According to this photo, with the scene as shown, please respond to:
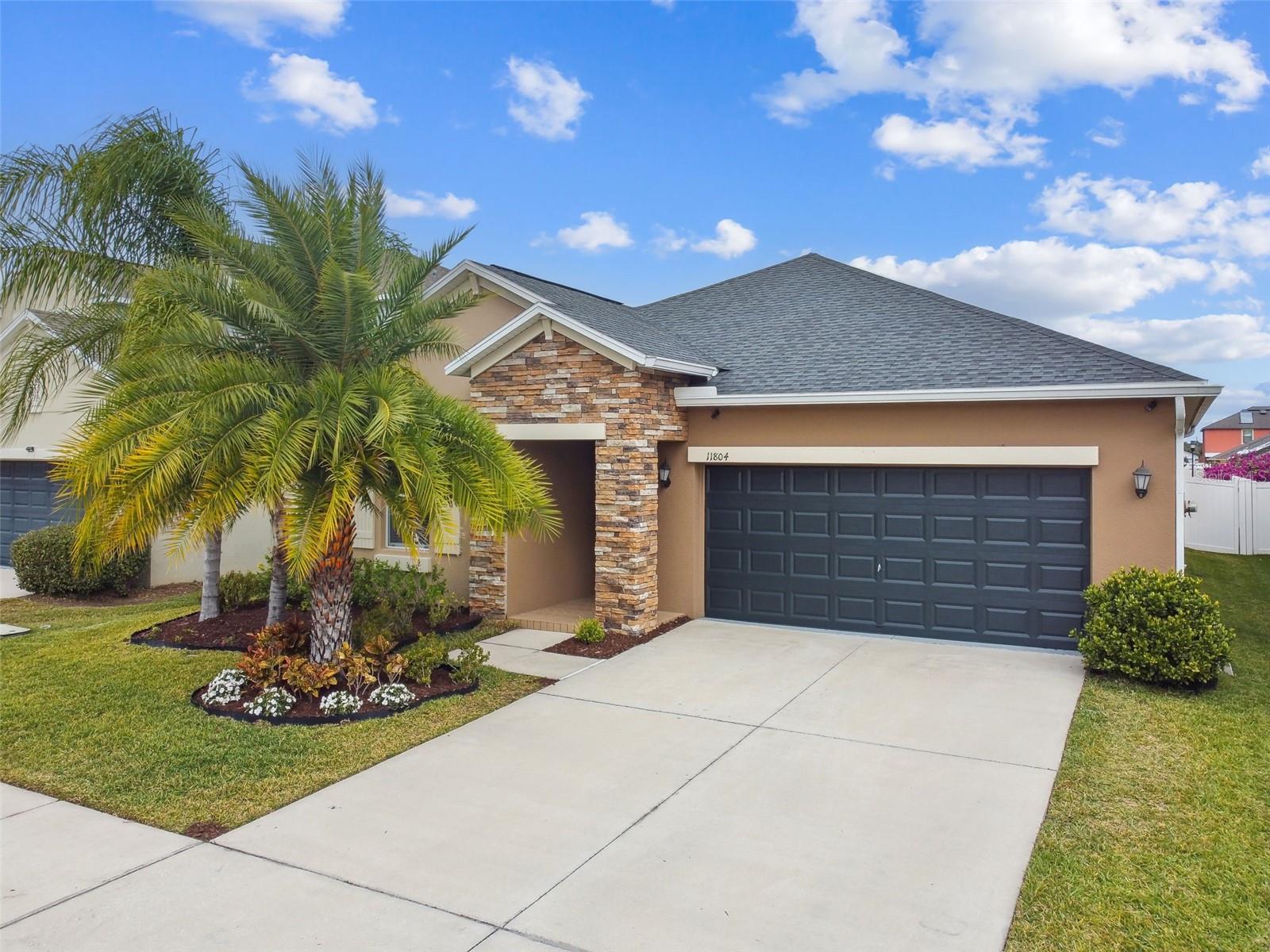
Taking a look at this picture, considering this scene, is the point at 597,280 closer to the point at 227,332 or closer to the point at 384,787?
the point at 227,332

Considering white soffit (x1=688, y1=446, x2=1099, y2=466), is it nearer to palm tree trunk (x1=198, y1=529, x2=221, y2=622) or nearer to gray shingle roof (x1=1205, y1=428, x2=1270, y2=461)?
palm tree trunk (x1=198, y1=529, x2=221, y2=622)

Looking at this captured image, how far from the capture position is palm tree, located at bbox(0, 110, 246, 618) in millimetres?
10398

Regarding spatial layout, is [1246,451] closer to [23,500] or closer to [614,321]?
[614,321]

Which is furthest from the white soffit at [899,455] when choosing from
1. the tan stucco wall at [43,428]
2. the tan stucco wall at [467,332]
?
the tan stucco wall at [43,428]

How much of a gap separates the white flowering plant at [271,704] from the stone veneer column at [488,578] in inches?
164

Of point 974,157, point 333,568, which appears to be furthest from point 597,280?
point 333,568

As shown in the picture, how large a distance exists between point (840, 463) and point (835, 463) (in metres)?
0.08

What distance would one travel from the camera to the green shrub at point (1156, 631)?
27.0 feet

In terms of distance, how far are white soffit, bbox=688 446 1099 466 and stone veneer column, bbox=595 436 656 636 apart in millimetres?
1107

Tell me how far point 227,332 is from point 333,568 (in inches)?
109

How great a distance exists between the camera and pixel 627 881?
4777 mm

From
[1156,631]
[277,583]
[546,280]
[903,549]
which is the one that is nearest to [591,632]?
[277,583]

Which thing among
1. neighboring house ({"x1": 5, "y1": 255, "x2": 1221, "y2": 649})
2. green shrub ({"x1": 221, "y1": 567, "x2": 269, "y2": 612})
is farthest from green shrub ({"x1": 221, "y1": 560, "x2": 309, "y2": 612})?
neighboring house ({"x1": 5, "y1": 255, "x2": 1221, "y2": 649})

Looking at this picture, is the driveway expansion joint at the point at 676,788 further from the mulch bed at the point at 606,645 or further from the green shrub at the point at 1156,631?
the green shrub at the point at 1156,631
